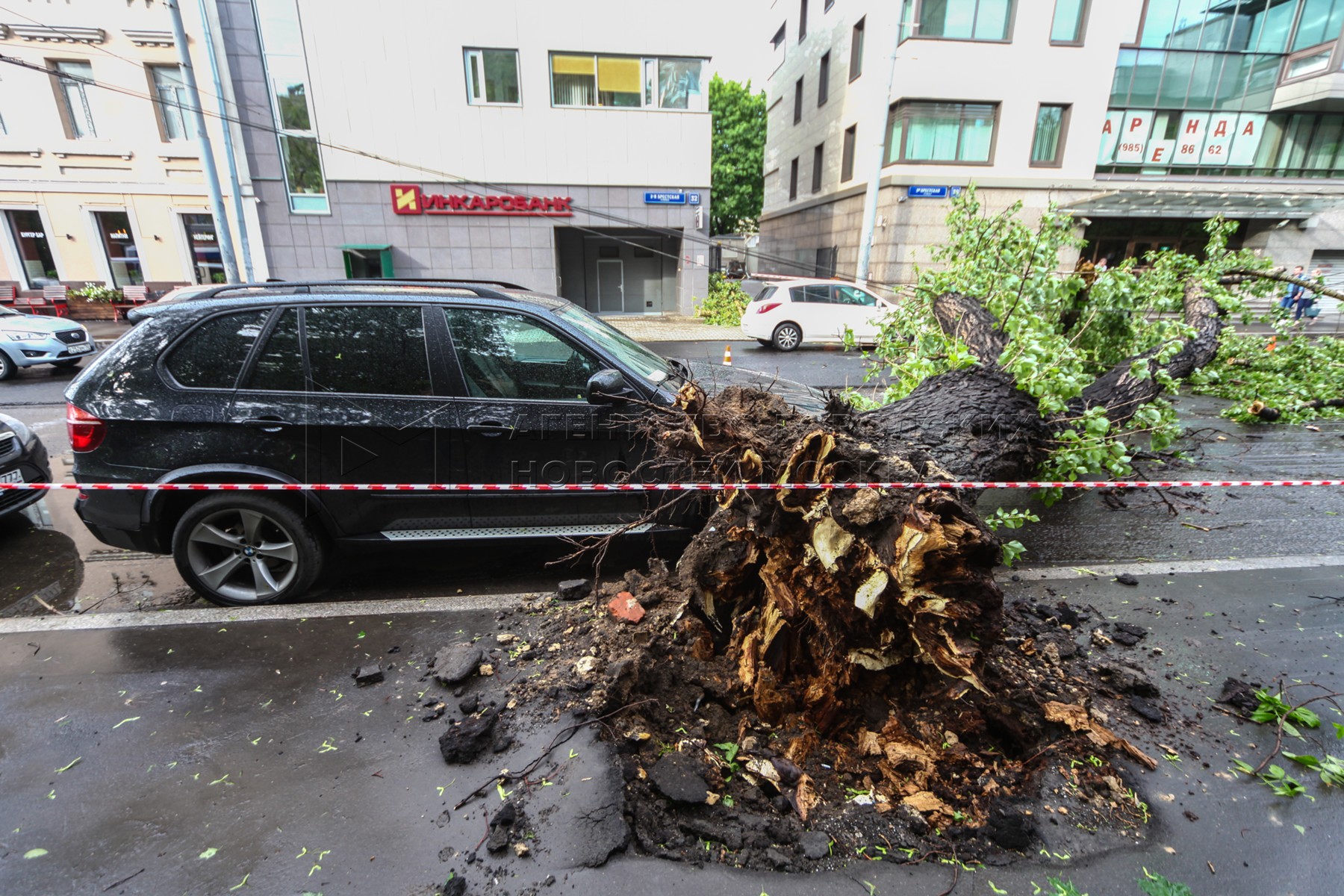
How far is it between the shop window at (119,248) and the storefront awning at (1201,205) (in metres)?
30.6

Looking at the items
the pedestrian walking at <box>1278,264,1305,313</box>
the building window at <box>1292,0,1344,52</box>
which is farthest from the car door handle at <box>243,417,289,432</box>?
the building window at <box>1292,0,1344,52</box>

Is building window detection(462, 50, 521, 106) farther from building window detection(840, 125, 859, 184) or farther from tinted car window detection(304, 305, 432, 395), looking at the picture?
tinted car window detection(304, 305, 432, 395)

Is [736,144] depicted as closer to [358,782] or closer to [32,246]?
[32,246]

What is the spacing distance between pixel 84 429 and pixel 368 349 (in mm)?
1575

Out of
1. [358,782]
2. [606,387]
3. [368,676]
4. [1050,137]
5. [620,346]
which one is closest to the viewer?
[358,782]

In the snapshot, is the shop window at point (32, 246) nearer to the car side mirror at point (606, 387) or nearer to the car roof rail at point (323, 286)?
the car roof rail at point (323, 286)

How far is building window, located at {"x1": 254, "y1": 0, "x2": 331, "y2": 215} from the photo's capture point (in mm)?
16891

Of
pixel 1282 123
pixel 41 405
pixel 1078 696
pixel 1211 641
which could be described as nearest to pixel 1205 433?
pixel 1211 641

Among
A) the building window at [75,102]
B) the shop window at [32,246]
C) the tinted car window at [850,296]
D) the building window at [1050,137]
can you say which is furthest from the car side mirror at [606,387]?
the shop window at [32,246]

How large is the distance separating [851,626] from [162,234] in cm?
2544

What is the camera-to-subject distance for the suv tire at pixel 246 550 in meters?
3.52

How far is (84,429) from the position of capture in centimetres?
340

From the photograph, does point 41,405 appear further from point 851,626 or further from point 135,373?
point 851,626

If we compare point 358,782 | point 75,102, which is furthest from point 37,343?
point 75,102
